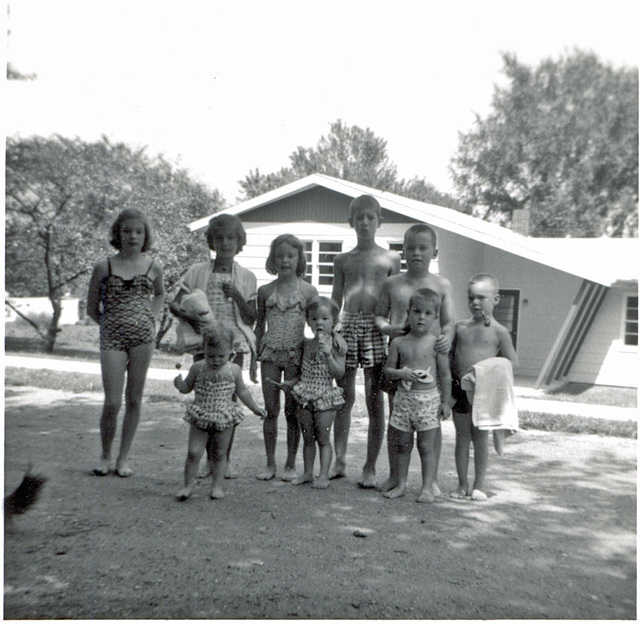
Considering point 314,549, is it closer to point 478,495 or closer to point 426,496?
point 426,496

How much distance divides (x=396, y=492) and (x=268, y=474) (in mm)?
843

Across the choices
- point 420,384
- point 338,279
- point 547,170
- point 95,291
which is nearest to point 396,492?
point 420,384

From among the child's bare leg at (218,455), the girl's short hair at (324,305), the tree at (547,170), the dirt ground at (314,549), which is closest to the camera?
the dirt ground at (314,549)

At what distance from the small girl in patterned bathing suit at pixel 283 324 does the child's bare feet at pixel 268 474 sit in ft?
0.48

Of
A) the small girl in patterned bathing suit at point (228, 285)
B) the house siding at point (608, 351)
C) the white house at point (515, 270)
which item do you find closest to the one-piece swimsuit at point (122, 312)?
the small girl in patterned bathing suit at point (228, 285)

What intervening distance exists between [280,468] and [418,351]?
146 cm

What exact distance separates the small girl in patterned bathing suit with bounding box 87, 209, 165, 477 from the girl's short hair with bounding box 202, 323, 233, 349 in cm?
62

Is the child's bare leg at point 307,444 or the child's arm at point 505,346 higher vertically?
the child's arm at point 505,346

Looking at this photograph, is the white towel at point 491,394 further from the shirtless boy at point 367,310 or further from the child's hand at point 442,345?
the shirtless boy at point 367,310

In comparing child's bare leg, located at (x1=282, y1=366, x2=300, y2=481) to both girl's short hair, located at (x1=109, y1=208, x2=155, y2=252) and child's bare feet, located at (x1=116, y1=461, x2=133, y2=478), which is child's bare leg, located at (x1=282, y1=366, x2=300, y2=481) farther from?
girl's short hair, located at (x1=109, y1=208, x2=155, y2=252)

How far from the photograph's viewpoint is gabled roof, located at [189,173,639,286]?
1062 centimetres

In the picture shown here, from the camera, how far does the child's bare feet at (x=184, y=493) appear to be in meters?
3.79

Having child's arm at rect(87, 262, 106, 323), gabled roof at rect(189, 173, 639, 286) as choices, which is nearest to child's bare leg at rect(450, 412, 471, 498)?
child's arm at rect(87, 262, 106, 323)

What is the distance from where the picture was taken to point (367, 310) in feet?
13.7
